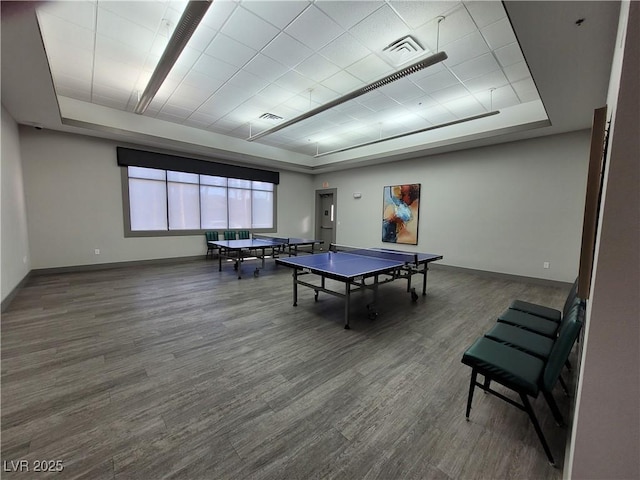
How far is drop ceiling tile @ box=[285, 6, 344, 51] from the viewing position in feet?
9.56

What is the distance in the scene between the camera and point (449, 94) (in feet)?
15.4

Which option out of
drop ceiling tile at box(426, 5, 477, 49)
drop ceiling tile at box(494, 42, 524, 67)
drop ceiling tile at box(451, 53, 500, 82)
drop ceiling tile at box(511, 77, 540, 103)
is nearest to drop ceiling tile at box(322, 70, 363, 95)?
drop ceiling tile at box(426, 5, 477, 49)

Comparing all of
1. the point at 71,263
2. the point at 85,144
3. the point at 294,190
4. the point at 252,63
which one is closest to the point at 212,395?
the point at 252,63

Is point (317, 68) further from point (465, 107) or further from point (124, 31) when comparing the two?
point (465, 107)

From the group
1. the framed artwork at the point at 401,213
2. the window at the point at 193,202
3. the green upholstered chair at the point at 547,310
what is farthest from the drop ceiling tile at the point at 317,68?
the window at the point at 193,202

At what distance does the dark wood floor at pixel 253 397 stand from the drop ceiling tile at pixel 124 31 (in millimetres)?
3666

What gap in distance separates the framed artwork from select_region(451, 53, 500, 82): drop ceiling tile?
3.52 m

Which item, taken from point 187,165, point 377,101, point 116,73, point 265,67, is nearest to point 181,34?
point 265,67

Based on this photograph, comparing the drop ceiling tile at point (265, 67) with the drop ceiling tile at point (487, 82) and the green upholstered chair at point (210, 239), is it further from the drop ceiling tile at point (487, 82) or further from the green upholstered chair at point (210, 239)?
the green upholstered chair at point (210, 239)

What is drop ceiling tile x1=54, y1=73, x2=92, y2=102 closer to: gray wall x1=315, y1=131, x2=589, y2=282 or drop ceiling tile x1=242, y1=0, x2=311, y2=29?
drop ceiling tile x1=242, y1=0, x2=311, y2=29

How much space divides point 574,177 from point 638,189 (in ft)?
18.5

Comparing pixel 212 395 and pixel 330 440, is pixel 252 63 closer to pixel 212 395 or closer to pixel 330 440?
pixel 212 395

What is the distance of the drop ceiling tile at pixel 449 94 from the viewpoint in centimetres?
450

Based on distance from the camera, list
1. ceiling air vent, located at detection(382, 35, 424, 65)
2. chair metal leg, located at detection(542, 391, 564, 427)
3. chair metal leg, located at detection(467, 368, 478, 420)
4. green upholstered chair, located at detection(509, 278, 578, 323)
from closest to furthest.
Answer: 1. chair metal leg, located at detection(542, 391, 564, 427)
2. chair metal leg, located at detection(467, 368, 478, 420)
3. green upholstered chair, located at detection(509, 278, 578, 323)
4. ceiling air vent, located at detection(382, 35, 424, 65)
